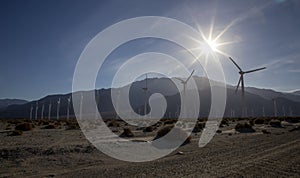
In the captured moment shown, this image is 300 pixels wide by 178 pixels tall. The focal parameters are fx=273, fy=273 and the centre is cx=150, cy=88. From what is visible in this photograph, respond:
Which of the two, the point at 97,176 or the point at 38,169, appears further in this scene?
the point at 38,169

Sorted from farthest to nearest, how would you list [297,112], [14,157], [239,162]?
[297,112] < [14,157] < [239,162]

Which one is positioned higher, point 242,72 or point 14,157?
point 242,72

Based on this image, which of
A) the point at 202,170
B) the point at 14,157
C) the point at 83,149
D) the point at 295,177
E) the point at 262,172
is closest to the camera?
the point at 295,177

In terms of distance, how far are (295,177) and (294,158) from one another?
3.92 metres

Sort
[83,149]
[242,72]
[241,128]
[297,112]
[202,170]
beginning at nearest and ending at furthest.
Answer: [202,170]
[83,149]
[241,128]
[242,72]
[297,112]

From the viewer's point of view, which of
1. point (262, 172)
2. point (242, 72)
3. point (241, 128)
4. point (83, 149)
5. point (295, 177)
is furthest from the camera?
point (242, 72)

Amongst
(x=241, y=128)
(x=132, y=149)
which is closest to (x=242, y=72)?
(x=241, y=128)

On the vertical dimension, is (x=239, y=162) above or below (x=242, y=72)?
below

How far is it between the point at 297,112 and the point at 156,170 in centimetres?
20939

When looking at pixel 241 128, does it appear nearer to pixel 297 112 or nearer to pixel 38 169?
pixel 38 169

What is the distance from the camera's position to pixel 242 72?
69.6m

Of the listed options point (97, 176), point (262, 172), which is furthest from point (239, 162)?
point (97, 176)

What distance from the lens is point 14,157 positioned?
1394cm

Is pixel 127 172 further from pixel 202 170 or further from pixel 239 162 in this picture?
pixel 239 162
